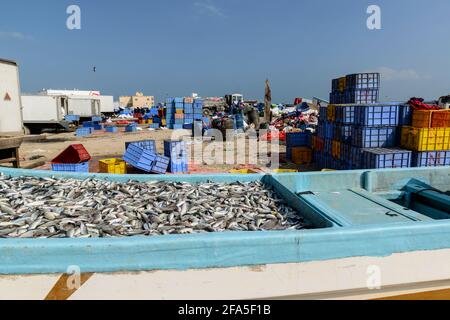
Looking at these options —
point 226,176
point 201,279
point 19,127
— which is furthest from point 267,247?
point 19,127

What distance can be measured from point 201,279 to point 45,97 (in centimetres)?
2732

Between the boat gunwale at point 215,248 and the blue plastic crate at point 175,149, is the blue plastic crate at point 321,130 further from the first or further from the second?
the boat gunwale at point 215,248

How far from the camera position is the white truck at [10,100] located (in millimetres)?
10820

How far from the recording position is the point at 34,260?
2.65 meters

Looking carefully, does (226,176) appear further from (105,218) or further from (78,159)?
(78,159)

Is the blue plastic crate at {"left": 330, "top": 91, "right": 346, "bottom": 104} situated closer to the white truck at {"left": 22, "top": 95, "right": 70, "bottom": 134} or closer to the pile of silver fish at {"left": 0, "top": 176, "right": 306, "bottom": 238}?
the pile of silver fish at {"left": 0, "top": 176, "right": 306, "bottom": 238}

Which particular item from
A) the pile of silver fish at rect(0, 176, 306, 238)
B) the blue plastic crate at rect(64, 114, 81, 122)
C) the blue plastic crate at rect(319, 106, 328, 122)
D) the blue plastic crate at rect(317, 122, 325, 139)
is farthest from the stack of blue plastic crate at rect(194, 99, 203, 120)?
the pile of silver fish at rect(0, 176, 306, 238)

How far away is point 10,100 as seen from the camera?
11227mm

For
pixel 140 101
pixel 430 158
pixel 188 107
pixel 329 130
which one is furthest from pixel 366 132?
pixel 140 101

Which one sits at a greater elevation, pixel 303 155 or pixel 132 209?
pixel 132 209

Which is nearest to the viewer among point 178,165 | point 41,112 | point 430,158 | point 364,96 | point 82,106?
point 430,158

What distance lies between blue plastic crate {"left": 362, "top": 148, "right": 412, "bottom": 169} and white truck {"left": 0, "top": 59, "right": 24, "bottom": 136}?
1201 cm

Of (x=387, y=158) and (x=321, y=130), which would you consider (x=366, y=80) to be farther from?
(x=387, y=158)

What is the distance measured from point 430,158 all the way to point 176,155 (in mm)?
8339
